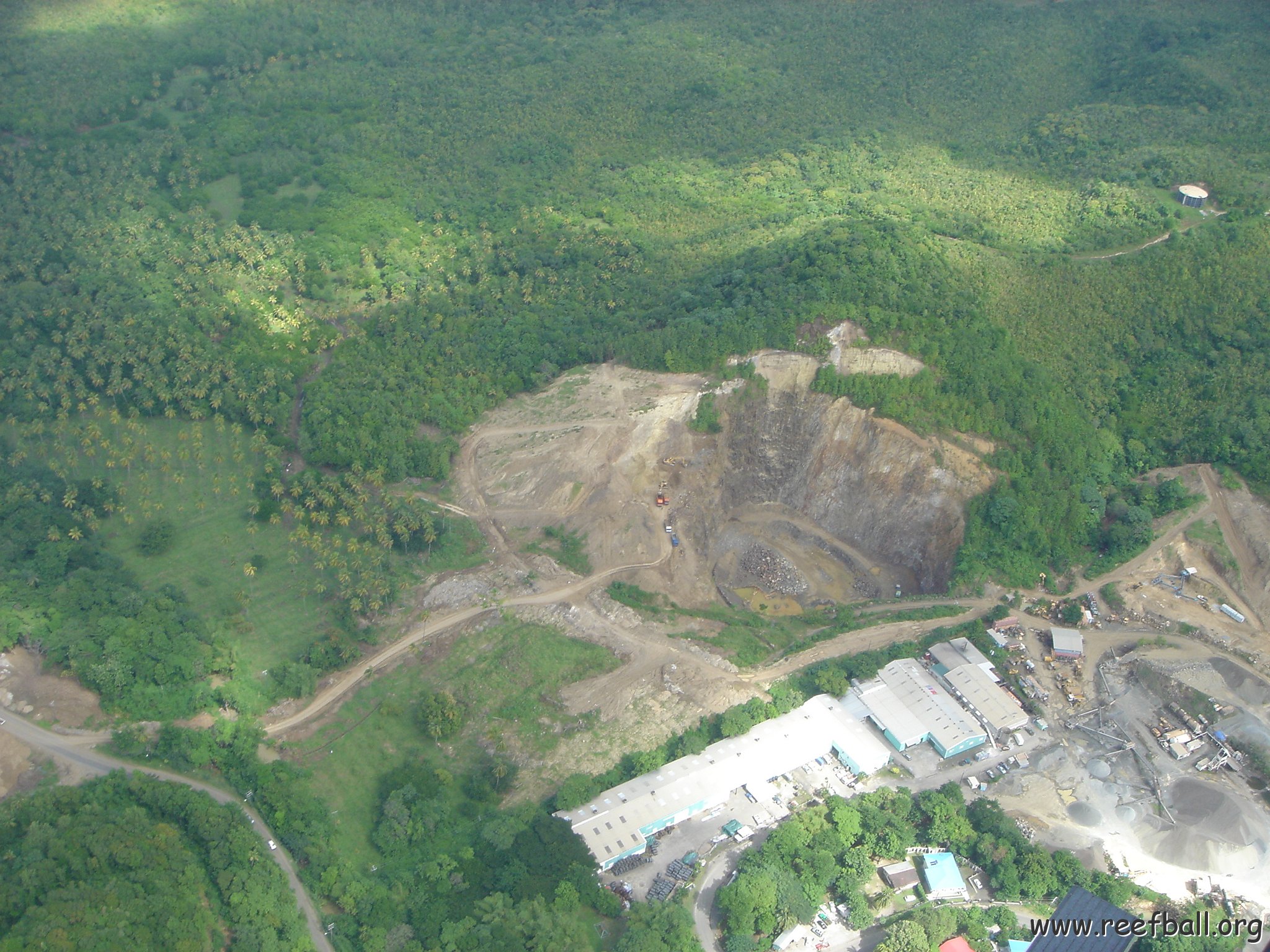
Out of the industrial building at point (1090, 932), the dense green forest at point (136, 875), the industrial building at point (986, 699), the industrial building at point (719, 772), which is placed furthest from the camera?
the industrial building at point (986, 699)

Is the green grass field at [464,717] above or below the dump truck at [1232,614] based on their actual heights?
above

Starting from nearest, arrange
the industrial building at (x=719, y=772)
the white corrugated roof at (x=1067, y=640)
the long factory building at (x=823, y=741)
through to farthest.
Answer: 1. the industrial building at (x=719, y=772)
2. the long factory building at (x=823, y=741)
3. the white corrugated roof at (x=1067, y=640)

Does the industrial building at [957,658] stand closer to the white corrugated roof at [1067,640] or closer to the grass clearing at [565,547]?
the white corrugated roof at [1067,640]

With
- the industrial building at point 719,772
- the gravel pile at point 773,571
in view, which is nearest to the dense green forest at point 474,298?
the industrial building at point 719,772

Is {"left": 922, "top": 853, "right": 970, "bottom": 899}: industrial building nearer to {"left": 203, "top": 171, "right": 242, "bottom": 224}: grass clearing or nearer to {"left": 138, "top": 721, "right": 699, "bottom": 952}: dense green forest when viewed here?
{"left": 138, "top": 721, "right": 699, "bottom": 952}: dense green forest

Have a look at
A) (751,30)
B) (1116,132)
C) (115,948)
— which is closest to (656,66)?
(751,30)

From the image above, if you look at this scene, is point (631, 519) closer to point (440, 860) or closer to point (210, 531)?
point (440, 860)
